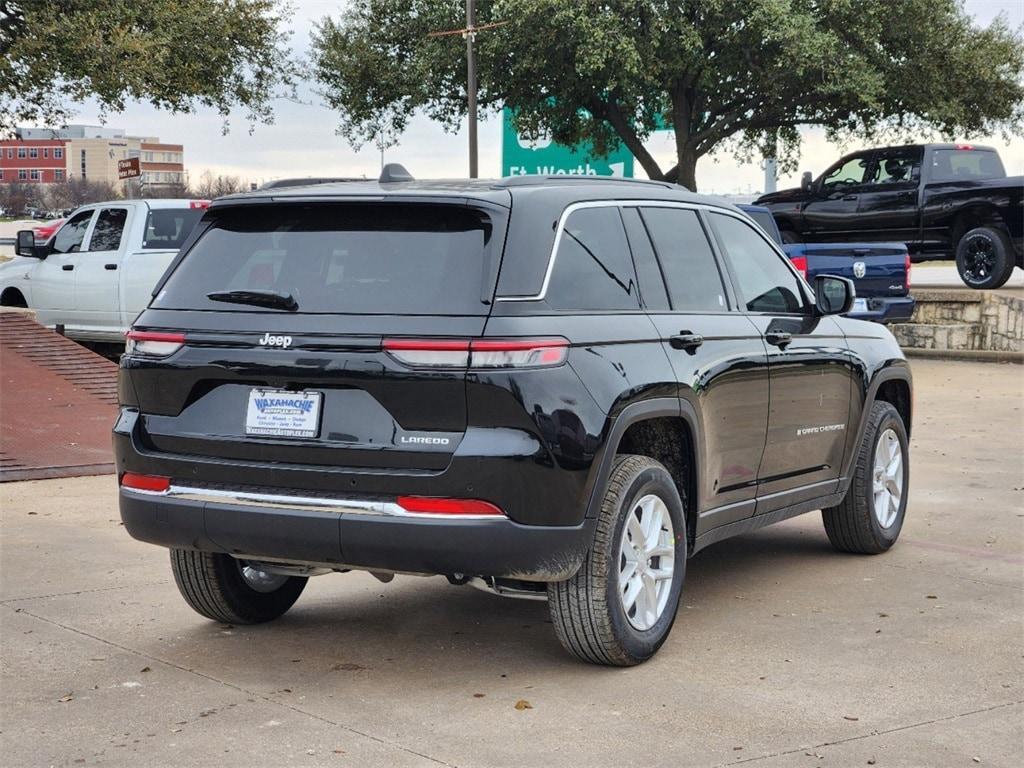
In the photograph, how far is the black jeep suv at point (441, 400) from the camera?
4.96 meters

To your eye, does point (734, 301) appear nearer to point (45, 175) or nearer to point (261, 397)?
point (261, 397)

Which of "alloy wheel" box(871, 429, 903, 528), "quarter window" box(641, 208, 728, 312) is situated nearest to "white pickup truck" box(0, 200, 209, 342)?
"alloy wheel" box(871, 429, 903, 528)

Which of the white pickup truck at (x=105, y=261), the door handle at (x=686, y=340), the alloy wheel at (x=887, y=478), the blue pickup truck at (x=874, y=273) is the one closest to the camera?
the door handle at (x=686, y=340)

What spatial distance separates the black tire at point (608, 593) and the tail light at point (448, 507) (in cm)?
46

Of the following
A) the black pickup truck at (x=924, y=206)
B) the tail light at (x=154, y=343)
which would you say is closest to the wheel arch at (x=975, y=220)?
the black pickup truck at (x=924, y=206)

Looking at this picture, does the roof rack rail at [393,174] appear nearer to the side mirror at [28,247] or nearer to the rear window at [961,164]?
the side mirror at [28,247]

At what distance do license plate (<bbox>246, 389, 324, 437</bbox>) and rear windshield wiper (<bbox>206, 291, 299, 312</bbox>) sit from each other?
31cm

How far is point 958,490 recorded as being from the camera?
9844 millimetres

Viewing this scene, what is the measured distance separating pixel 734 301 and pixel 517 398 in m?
1.84

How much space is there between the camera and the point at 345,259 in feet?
17.3

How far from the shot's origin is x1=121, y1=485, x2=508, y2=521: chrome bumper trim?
4.96 metres

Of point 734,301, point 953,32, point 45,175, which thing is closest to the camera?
point 734,301

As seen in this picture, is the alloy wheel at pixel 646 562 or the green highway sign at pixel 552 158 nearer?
the alloy wheel at pixel 646 562

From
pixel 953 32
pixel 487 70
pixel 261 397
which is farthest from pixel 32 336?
pixel 953 32
